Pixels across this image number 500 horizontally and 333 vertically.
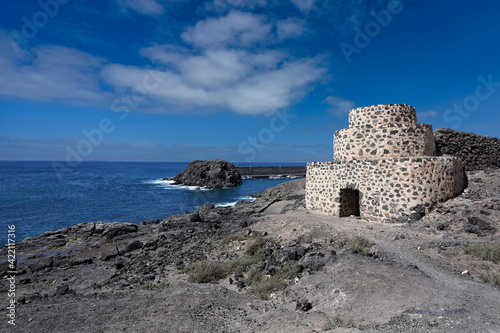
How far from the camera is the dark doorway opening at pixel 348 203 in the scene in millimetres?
13602

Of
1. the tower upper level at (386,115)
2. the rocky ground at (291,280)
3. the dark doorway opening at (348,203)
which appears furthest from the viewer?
the dark doorway opening at (348,203)

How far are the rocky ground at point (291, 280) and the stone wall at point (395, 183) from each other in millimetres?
645

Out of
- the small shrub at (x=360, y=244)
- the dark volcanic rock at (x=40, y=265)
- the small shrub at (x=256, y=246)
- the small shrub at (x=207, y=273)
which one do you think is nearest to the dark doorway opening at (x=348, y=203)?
the small shrub at (x=360, y=244)

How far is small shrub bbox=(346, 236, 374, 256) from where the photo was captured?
8684 mm

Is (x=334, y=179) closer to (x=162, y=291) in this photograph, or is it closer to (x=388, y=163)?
(x=388, y=163)

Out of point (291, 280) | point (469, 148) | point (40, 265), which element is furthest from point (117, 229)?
point (469, 148)

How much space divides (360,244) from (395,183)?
3974 millimetres

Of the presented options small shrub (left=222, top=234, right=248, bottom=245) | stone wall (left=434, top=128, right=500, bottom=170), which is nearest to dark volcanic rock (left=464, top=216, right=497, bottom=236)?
stone wall (left=434, top=128, right=500, bottom=170)

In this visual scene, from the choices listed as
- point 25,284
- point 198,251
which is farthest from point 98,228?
point 198,251

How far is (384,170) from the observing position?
11883 mm

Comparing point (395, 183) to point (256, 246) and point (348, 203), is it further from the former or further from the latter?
point (256, 246)

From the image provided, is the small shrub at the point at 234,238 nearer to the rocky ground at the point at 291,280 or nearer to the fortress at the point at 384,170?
the rocky ground at the point at 291,280

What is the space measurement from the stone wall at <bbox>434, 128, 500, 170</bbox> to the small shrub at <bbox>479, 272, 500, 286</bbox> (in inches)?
452

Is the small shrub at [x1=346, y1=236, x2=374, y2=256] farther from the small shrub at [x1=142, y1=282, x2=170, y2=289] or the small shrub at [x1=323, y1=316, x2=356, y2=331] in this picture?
the small shrub at [x1=142, y1=282, x2=170, y2=289]
